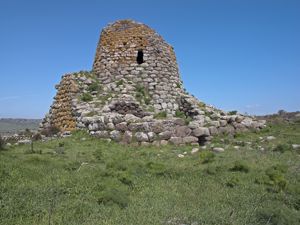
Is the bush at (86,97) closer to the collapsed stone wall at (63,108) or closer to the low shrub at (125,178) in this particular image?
the collapsed stone wall at (63,108)

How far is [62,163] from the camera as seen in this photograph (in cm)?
997

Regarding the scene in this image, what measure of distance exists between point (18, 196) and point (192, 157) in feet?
20.0

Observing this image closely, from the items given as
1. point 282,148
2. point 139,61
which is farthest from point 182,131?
point 139,61

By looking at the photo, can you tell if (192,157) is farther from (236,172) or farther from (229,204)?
(229,204)

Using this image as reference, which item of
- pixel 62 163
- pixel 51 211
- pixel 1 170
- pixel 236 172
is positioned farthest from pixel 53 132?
pixel 51 211

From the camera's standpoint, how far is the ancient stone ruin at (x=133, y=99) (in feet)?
47.5

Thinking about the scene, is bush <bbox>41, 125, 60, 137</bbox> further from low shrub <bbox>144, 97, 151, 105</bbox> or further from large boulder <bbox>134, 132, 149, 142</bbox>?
large boulder <bbox>134, 132, 149, 142</bbox>

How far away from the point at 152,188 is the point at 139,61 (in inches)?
528

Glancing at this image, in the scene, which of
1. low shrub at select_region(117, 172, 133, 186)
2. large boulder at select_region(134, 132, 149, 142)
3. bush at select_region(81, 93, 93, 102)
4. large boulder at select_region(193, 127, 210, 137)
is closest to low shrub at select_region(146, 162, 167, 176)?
low shrub at select_region(117, 172, 133, 186)

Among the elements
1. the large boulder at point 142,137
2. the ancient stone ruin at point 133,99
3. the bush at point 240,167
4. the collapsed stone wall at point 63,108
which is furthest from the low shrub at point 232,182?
the collapsed stone wall at point 63,108

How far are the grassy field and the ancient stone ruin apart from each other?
2.15m

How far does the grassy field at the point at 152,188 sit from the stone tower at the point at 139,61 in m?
7.77

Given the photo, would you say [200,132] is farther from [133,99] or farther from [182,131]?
[133,99]

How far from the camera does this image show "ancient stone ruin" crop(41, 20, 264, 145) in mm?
14484
